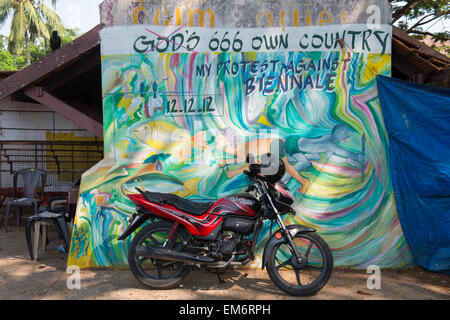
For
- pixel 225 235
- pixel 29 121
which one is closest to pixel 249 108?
pixel 225 235

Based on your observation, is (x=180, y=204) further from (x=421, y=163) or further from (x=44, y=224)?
(x=421, y=163)

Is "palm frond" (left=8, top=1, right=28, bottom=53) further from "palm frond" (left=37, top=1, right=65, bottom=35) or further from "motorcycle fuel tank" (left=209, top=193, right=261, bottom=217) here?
"motorcycle fuel tank" (left=209, top=193, right=261, bottom=217)

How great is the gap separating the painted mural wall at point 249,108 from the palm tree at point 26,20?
23.0 m

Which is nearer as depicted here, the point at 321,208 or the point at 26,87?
the point at 321,208

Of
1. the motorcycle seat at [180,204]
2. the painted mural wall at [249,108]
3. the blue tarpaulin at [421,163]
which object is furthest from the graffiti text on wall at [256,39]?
the motorcycle seat at [180,204]

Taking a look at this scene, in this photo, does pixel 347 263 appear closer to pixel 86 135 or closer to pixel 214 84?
pixel 214 84

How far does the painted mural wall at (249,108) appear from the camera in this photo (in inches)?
177

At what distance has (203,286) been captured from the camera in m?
3.89

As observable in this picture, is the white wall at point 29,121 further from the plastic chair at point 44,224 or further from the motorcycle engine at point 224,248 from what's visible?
the motorcycle engine at point 224,248

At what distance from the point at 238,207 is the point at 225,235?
0.35 metres

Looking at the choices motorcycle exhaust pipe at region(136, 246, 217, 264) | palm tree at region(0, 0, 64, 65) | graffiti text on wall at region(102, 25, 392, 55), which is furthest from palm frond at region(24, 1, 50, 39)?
motorcycle exhaust pipe at region(136, 246, 217, 264)
